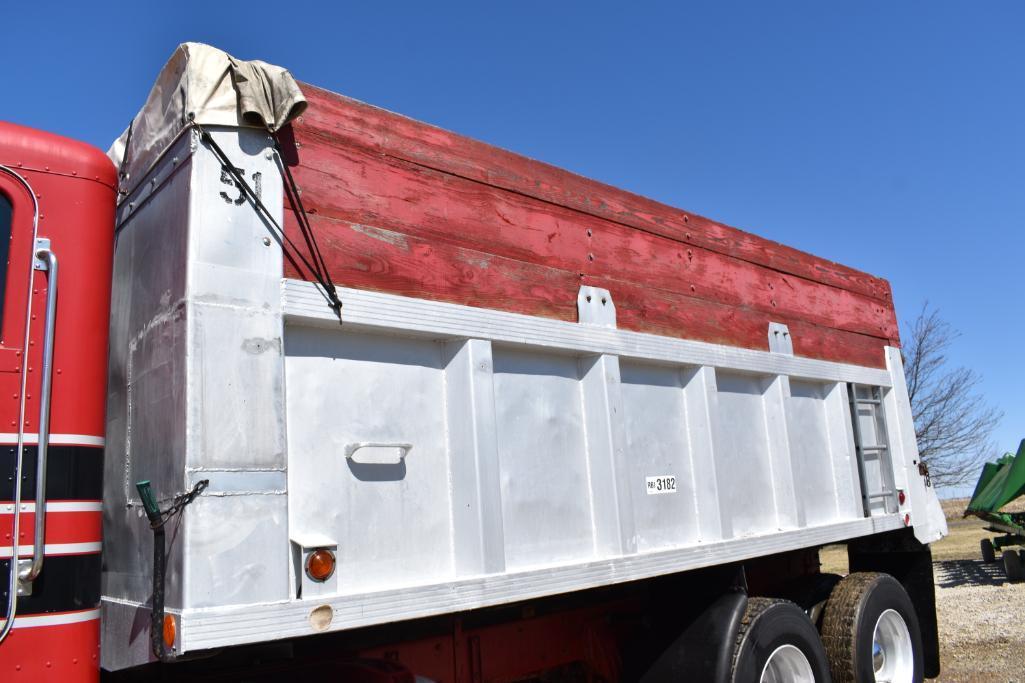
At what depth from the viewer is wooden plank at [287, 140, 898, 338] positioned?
338cm

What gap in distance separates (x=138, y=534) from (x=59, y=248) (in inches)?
38.7

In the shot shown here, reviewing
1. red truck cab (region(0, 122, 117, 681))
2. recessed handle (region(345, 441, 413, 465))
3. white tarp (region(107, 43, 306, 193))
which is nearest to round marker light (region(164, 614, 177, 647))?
red truck cab (region(0, 122, 117, 681))

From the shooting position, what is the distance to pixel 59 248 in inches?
112

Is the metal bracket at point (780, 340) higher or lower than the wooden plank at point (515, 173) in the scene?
lower

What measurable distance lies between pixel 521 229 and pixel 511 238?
0.09 m

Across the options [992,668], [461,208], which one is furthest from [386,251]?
[992,668]

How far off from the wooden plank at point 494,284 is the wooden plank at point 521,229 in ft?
0.16

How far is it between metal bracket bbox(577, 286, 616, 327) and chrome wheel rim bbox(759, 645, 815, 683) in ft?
6.49

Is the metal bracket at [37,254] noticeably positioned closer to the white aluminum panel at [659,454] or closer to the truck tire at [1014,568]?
the white aluminum panel at [659,454]

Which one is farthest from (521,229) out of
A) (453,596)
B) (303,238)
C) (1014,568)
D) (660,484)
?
(1014,568)

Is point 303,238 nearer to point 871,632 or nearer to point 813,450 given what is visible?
point 813,450

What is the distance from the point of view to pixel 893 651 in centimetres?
590

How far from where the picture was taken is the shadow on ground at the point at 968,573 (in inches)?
545

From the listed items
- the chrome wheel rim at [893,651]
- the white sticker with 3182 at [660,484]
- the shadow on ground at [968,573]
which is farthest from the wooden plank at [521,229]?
the shadow on ground at [968,573]
